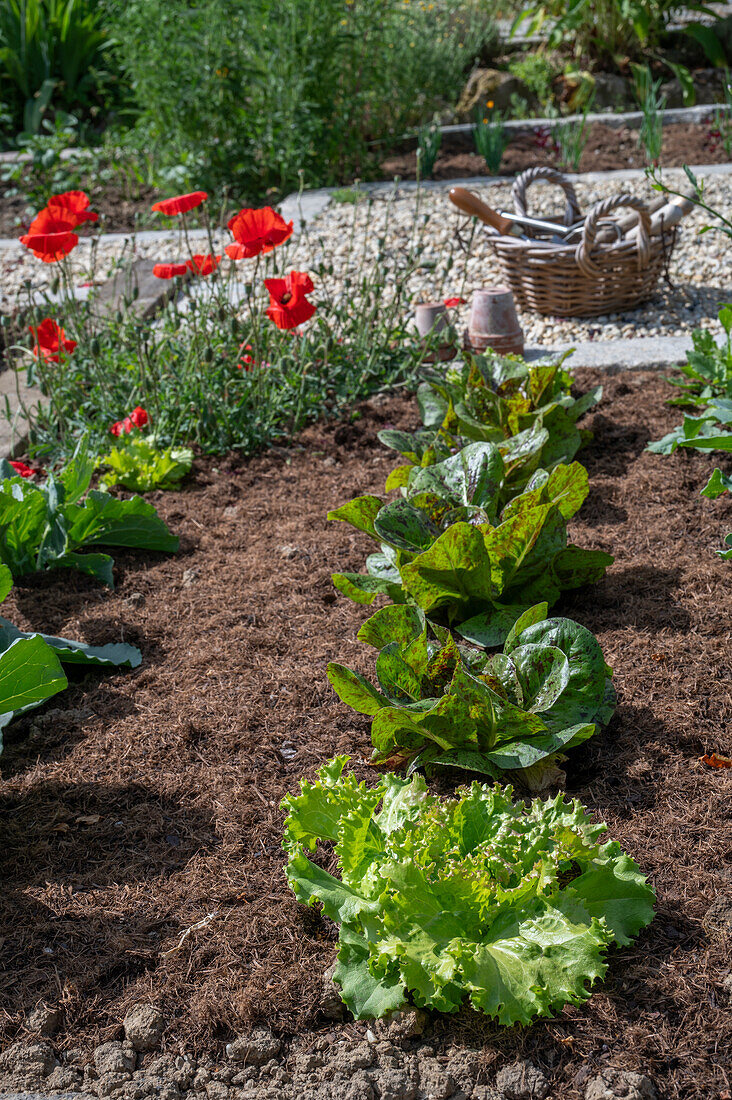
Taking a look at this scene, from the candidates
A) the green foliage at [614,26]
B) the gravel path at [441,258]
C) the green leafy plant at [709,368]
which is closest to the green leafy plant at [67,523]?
the gravel path at [441,258]

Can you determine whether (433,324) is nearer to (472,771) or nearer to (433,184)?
(472,771)

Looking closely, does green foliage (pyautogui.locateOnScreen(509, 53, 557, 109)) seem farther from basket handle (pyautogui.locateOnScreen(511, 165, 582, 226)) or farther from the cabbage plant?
the cabbage plant

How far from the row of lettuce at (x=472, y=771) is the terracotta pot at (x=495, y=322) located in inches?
54.8

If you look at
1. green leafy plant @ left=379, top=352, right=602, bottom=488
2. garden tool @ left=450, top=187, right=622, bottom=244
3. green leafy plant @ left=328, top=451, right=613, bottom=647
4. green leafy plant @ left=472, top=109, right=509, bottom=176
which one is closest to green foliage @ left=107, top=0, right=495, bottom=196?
green leafy plant @ left=472, top=109, right=509, bottom=176

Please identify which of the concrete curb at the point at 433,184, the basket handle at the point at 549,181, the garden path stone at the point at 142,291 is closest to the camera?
the basket handle at the point at 549,181

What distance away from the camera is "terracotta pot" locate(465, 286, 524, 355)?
4070 mm

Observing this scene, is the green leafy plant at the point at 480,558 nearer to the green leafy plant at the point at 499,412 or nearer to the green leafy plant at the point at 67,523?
the green leafy plant at the point at 499,412

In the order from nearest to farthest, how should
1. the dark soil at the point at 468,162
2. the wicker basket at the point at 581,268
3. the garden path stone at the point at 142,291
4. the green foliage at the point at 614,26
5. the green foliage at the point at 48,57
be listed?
1. the wicker basket at the point at 581,268
2. the garden path stone at the point at 142,291
3. the dark soil at the point at 468,162
4. the green foliage at the point at 614,26
5. the green foliage at the point at 48,57

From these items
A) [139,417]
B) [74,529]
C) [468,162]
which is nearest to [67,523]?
[74,529]

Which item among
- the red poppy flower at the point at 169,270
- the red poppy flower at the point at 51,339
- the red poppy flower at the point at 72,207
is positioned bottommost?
the red poppy flower at the point at 51,339

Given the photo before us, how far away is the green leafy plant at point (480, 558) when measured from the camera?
2.27 metres

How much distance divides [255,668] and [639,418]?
203 cm

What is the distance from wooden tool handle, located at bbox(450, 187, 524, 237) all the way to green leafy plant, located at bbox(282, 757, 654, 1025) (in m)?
3.30

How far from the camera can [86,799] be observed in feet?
6.59
